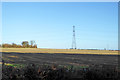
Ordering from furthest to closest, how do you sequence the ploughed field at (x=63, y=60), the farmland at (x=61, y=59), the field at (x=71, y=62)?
the farmland at (x=61, y=59)
the ploughed field at (x=63, y=60)
the field at (x=71, y=62)

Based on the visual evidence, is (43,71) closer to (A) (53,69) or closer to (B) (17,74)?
(A) (53,69)

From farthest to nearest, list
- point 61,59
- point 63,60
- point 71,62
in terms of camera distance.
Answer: point 61,59 → point 63,60 → point 71,62

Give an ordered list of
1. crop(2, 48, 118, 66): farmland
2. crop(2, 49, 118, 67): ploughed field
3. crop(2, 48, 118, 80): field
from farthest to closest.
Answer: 1. crop(2, 48, 118, 66): farmland
2. crop(2, 49, 118, 67): ploughed field
3. crop(2, 48, 118, 80): field

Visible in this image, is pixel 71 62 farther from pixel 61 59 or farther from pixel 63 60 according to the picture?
pixel 61 59

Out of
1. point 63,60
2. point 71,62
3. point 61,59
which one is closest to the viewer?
point 71,62

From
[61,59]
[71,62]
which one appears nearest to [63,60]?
[61,59]

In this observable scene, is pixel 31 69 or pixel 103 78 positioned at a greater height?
pixel 31 69

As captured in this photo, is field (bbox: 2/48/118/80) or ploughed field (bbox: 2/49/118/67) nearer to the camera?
field (bbox: 2/48/118/80)

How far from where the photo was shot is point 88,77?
158 inches

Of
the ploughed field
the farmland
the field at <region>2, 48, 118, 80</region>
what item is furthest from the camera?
the farmland

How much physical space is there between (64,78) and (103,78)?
3.51 ft

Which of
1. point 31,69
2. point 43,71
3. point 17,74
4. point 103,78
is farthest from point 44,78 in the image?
point 103,78

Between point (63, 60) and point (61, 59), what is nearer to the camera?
point (63, 60)

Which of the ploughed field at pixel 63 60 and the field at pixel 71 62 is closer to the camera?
the field at pixel 71 62
